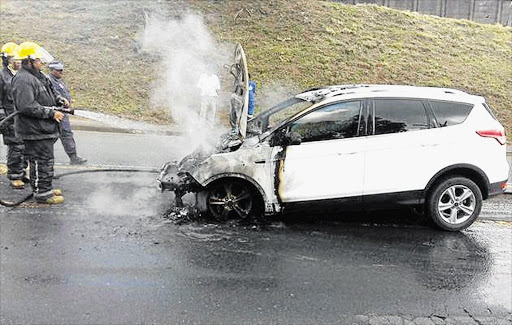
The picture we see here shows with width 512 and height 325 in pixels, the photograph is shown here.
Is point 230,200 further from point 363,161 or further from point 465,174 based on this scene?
point 465,174

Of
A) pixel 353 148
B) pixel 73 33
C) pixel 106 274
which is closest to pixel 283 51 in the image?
pixel 73 33

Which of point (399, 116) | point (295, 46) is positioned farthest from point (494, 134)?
point (295, 46)

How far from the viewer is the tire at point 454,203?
574cm

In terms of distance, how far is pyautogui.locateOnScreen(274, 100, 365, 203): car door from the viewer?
18.2ft

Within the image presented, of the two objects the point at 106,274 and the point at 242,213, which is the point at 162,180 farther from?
the point at 106,274

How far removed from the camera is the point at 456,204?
227 inches

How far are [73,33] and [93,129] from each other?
7397 millimetres

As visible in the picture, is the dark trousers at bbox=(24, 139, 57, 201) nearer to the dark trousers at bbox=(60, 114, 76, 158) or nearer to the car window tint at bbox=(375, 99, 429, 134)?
the dark trousers at bbox=(60, 114, 76, 158)

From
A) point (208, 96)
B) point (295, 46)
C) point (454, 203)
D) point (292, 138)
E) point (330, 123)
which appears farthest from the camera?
point (295, 46)

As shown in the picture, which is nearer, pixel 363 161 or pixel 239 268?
pixel 239 268

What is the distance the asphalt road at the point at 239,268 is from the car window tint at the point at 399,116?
3.98ft

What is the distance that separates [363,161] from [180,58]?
11.1 m

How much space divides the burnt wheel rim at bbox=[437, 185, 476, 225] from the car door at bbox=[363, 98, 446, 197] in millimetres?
329

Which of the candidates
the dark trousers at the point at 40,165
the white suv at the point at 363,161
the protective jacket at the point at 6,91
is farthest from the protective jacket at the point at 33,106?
the white suv at the point at 363,161
